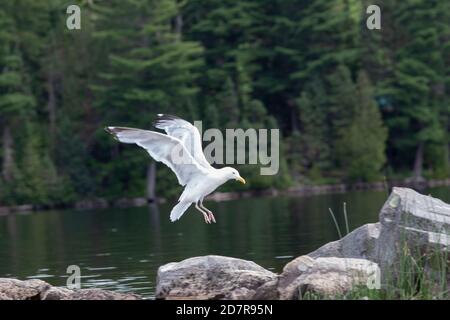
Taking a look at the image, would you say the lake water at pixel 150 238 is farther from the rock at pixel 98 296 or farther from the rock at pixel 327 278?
the rock at pixel 327 278

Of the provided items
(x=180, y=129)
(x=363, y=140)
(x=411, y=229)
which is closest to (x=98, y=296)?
(x=180, y=129)

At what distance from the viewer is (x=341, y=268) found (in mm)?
13273

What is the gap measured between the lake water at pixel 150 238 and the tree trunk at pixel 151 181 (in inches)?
283

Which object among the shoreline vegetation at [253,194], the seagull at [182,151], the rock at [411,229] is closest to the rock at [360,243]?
the rock at [411,229]

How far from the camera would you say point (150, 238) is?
87.6 feet

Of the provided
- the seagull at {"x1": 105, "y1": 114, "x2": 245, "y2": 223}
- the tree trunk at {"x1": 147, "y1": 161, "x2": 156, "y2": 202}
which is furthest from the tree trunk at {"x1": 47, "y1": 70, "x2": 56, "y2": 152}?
the seagull at {"x1": 105, "y1": 114, "x2": 245, "y2": 223}

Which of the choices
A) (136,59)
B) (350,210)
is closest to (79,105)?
(136,59)

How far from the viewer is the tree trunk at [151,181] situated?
157 feet

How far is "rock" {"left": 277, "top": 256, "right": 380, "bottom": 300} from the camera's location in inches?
498

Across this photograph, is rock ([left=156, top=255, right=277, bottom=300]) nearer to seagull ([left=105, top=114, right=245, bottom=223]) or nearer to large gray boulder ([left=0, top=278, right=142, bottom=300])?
large gray boulder ([left=0, top=278, right=142, bottom=300])

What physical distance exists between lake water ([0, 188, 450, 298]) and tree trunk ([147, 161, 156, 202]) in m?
7.20

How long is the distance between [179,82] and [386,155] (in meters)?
10.2

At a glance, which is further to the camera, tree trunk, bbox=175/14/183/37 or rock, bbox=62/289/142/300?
tree trunk, bbox=175/14/183/37
